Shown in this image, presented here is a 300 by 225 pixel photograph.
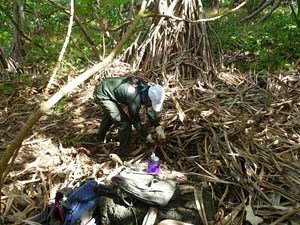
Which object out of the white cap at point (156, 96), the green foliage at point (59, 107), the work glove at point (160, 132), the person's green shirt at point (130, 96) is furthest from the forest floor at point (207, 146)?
the white cap at point (156, 96)

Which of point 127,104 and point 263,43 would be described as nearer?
point 127,104

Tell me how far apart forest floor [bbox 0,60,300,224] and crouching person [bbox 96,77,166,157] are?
0.17 m

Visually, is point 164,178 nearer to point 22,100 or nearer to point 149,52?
point 149,52

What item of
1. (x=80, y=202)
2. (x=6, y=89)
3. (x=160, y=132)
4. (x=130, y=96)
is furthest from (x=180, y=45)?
(x=80, y=202)

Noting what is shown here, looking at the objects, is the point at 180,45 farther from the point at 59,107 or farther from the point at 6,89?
the point at 6,89

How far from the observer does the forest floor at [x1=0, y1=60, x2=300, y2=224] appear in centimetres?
298

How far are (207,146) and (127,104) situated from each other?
2.63 ft

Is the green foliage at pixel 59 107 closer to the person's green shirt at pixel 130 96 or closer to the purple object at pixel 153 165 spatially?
the person's green shirt at pixel 130 96

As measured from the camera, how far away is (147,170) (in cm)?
319

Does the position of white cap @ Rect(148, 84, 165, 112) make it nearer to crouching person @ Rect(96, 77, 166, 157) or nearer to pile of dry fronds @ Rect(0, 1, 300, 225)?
crouching person @ Rect(96, 77, 166, 157)

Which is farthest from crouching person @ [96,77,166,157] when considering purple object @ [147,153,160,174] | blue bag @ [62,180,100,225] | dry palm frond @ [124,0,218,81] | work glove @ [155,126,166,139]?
dry palm frond @ [124,0,218,81]

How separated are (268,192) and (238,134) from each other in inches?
24.8

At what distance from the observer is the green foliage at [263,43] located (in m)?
5.05

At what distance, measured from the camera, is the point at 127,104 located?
350 centimetres
